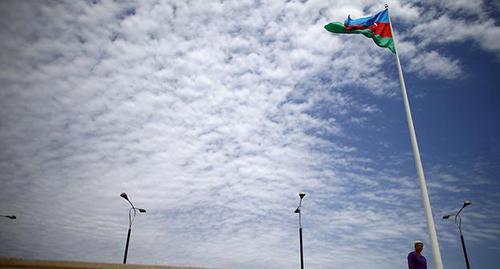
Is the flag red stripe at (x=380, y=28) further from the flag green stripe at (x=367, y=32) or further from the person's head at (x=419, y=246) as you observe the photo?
the person's head at (x=419, y=246)

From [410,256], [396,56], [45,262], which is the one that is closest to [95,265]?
[45,262]

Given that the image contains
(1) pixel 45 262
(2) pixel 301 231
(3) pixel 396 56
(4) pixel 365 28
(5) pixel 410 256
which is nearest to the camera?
(1) pixel 45 262

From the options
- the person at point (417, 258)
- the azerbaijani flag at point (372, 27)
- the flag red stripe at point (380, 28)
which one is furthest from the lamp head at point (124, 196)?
the person at point (417, 258)

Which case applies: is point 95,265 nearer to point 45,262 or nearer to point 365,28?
point 45,262

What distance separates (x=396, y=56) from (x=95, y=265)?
10.9 m

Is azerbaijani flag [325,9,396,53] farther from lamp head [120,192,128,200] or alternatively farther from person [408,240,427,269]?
lamp head [120,192,128,200]

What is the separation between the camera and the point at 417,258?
7742 millimetres

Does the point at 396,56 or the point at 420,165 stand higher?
the point at 396,56

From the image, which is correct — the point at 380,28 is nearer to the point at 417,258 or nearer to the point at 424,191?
the point at 424,191

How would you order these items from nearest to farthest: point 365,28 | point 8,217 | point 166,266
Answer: point 166,266 → point 365,28 → point 8,217

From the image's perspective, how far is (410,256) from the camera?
788cm

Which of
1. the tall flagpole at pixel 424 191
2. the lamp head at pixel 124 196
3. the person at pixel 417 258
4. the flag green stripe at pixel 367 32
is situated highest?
the flag green stripe at pixel 367 32

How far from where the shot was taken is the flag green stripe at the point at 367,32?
1096 cm

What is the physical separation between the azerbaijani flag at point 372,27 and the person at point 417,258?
6842 mm
